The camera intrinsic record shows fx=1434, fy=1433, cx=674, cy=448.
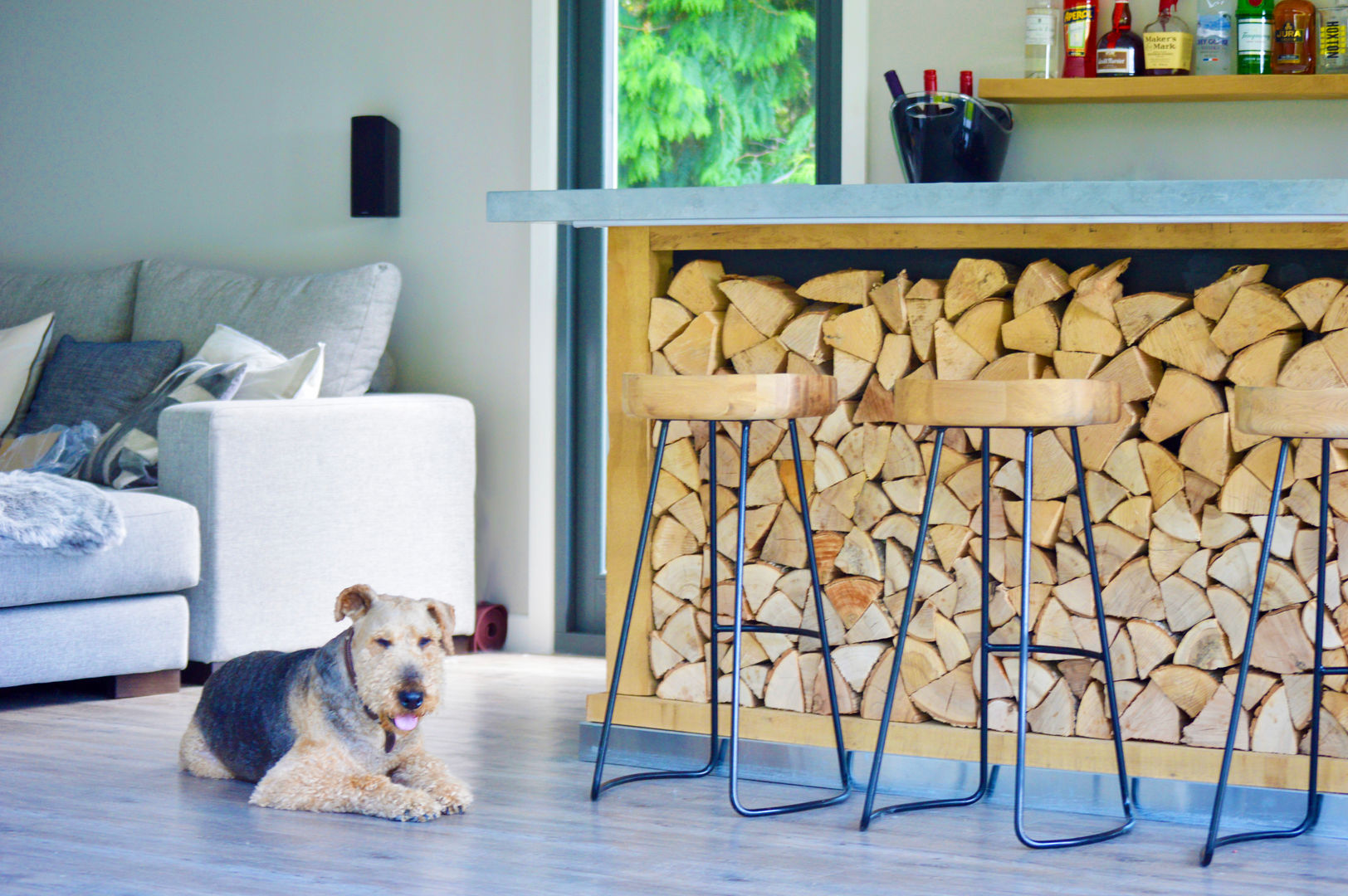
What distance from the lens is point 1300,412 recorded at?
210cm

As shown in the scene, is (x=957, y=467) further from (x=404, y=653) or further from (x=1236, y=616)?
(x=404, y=653)

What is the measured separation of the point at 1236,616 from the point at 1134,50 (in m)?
1.59

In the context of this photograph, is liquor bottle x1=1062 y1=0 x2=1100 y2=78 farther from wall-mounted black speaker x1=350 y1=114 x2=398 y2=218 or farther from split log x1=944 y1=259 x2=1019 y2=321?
wall-mounted black speaker x1=350 y1=114 x2=398 y2=218

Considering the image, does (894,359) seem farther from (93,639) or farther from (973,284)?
(93,639)

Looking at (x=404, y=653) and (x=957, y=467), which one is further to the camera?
(x=957, y=467)

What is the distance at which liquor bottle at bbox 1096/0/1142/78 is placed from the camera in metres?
3.39

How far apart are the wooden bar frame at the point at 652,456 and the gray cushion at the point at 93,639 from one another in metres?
1.11

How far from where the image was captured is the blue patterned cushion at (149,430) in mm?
3492

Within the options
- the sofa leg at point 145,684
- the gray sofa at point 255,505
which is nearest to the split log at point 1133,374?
the gray sofa at point 255,505

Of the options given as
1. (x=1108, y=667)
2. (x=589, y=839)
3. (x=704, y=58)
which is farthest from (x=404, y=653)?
(x=704, y=58)

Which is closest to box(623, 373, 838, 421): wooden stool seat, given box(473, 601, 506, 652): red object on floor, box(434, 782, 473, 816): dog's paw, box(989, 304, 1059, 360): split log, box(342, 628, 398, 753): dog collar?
box(989, 304, 1059, 360): split log

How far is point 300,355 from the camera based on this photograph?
3.70m

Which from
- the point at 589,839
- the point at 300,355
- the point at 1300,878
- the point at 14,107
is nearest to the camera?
the point at 1300,878

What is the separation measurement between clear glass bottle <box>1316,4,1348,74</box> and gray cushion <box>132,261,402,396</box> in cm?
238
